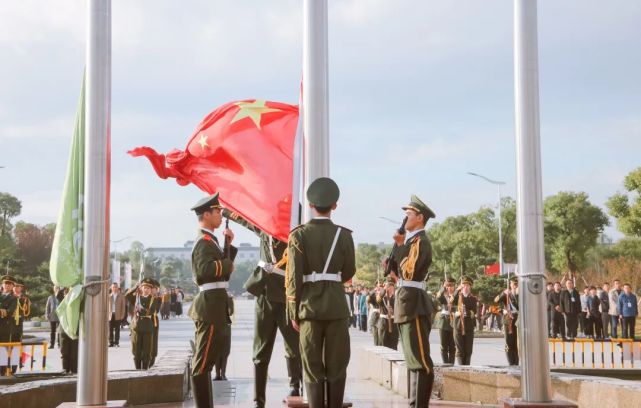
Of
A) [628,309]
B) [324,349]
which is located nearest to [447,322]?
[628,309]

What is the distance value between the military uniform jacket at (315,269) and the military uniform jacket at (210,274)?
35.3 inches

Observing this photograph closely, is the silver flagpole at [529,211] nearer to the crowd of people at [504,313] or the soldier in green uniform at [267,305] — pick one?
the crowd of people at [504,313]

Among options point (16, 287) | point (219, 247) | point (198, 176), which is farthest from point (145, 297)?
point (219, 247)

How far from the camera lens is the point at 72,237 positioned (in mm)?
7688

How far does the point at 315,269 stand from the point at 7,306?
12.5 m

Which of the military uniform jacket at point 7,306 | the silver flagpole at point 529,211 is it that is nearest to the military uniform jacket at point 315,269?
the silver flagpole at point 529,211

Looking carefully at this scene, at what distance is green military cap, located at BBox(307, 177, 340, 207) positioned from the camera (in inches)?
279

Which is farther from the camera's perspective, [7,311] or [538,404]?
[7,311]

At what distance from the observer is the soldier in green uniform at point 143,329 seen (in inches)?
621

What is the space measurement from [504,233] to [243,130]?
2045 inches

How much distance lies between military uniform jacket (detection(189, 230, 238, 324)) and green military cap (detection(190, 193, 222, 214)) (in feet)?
0.68

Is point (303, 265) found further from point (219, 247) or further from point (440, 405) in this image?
point (440, 405)

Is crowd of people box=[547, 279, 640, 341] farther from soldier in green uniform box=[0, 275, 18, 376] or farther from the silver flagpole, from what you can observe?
the silver flagpole

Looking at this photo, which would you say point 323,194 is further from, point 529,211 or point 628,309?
point 628,309
